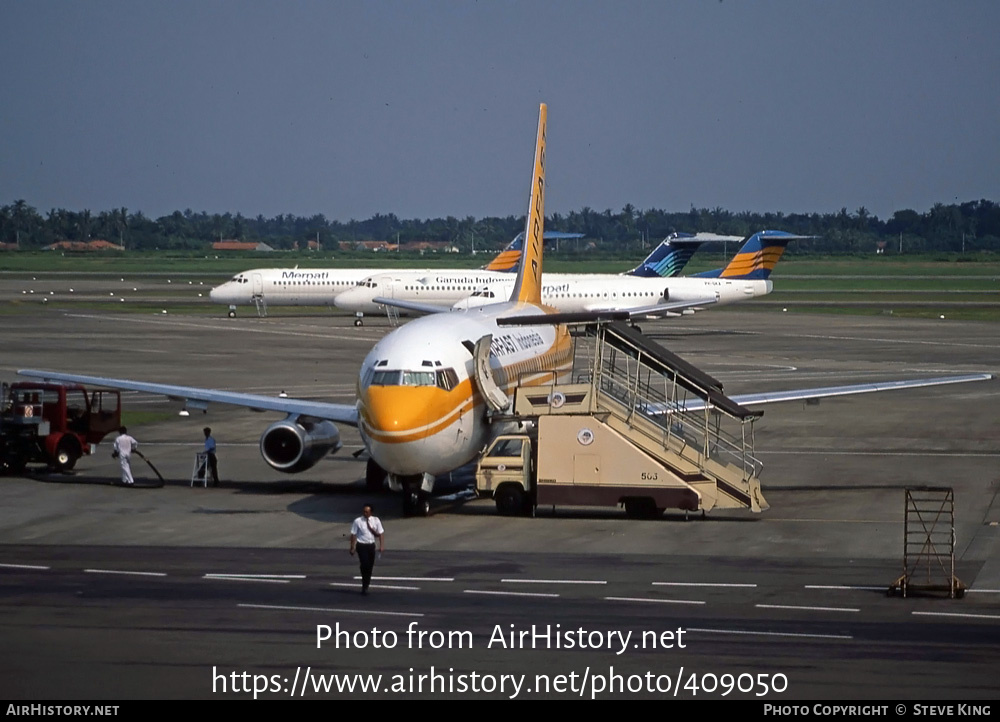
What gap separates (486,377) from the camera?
3275 cm

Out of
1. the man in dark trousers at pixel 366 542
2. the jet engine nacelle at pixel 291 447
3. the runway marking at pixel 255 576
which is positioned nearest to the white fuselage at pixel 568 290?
the jet engine nacelle at pixel 291 447

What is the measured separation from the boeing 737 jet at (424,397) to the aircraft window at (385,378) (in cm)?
3

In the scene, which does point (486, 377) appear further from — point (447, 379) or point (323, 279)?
point (323, 279)

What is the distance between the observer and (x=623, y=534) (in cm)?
3002

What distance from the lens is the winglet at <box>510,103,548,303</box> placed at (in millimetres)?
46500

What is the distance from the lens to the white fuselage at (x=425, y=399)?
30078 mm

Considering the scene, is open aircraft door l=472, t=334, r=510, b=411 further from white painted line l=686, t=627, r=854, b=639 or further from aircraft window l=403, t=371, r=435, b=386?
white painted line l=686, t=627, r=854, b=639

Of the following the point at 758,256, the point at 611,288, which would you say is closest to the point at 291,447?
the point at 611,288

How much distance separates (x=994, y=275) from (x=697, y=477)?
6890 inches

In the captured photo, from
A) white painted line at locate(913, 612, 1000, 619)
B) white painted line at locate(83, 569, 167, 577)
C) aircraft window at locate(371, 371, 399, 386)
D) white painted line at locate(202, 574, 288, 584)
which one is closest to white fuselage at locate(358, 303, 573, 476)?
aircraft window at locate(371, 371, 399, 386)

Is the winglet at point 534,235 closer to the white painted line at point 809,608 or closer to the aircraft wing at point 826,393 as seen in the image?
the aircraft wing at point 826,393

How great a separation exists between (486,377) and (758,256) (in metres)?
71.0
